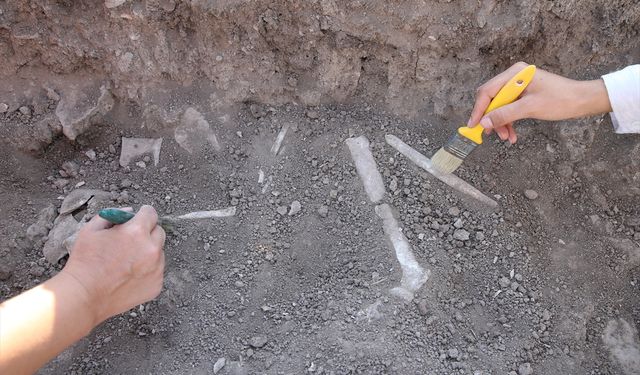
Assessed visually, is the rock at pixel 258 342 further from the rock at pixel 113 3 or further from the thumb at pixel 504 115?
the rock at pixel 113 3

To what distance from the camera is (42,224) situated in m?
2.52

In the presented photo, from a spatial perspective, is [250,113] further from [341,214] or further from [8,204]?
[8,204]

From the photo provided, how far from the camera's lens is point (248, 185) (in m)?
2.57

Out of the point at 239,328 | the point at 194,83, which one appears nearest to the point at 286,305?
the point at 239,328

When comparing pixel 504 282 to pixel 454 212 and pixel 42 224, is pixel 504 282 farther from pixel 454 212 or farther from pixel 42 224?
pixel 42 224

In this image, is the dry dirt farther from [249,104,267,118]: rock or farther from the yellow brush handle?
the yellow brush handle

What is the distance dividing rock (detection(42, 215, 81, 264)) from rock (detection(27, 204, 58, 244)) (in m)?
0.04

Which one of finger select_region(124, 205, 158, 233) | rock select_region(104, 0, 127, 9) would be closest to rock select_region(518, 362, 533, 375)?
finger select_region(124, 205, 158, 233)

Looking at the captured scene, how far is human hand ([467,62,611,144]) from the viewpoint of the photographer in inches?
80.7

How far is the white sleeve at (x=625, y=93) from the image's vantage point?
2.03 metres

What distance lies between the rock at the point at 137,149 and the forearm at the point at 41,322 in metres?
1.01

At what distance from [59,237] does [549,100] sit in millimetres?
2033

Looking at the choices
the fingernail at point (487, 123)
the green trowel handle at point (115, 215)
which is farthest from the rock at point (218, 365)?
the fingernail at point (487, 123)

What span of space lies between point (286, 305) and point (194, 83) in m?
1.16
